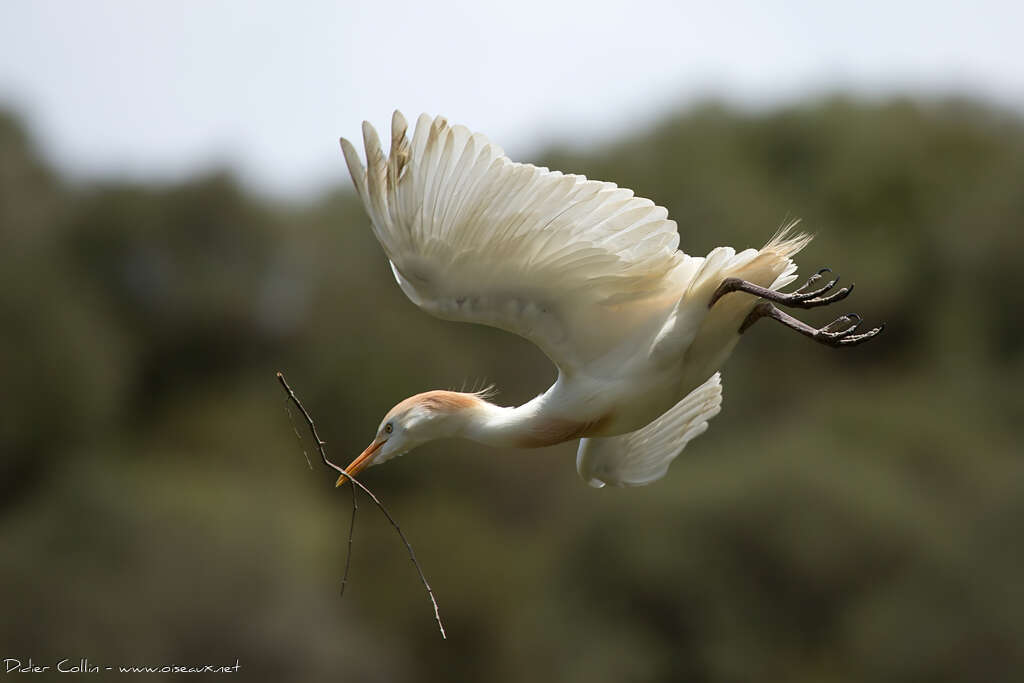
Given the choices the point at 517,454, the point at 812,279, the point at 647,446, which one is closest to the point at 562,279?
the point at 812,279

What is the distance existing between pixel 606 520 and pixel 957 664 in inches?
289

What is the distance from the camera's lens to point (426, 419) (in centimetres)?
495

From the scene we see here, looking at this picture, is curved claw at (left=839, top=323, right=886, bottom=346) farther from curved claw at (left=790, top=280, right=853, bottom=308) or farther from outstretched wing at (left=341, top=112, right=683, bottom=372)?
outstretched wing at (left=341, top=112, right=683, bottom=372)

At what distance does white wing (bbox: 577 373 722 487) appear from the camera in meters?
5.51

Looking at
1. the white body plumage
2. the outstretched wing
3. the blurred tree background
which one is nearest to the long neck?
the white body plumage

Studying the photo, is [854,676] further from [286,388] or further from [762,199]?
[286,388]

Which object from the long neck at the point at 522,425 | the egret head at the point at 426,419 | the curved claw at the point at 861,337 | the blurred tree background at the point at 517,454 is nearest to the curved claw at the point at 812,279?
the curved claw at the point at 861,337

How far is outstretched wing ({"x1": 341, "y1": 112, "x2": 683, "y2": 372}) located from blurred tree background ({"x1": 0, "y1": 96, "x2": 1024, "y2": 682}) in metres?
20.3

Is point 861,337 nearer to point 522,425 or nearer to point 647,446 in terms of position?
point 522,425

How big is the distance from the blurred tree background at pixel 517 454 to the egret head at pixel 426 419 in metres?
19.7

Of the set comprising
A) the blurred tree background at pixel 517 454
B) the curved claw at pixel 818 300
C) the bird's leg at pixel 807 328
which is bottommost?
the blurred tree background at pixel 517 454

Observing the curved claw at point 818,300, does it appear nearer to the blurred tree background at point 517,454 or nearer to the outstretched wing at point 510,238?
the outstretched wing at point 510,238

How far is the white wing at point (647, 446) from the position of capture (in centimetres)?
551

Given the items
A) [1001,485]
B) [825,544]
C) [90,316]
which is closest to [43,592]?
[90,316]
